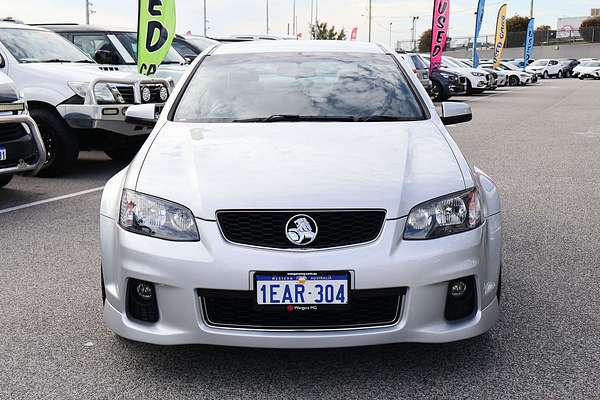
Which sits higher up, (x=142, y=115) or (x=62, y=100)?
(x=142, y=115)

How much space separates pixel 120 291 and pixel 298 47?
241cm

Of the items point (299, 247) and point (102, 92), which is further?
point (102, 92)

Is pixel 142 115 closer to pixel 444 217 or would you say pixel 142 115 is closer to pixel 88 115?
pixel 444 217

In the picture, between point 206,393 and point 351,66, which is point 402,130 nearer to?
point 351,66

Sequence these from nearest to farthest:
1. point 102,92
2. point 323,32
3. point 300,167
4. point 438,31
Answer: point 300,167, point 102,92, point 438,31, point 323,32

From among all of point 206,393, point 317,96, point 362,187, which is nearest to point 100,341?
point 206,393

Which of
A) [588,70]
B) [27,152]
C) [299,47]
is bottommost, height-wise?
[588,70]

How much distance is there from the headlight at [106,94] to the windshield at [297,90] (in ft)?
13.8

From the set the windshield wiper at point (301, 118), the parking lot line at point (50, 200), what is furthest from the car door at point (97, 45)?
the windshield wiper at point (301, 118)

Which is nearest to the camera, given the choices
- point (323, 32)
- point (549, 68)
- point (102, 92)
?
point (102, 92)

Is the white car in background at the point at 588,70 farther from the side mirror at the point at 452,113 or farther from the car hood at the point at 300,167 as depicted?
the car hood at the point at 300,167

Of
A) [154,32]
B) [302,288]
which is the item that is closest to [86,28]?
[154,32]

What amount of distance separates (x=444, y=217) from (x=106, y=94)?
Answer: 6.41 m

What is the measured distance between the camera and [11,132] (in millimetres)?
7074
